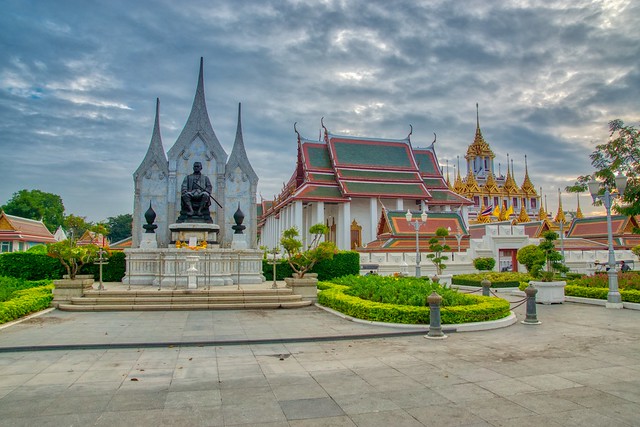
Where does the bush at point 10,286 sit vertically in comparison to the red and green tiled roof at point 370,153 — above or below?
below

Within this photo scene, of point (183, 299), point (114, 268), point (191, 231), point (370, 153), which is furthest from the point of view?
point (370, 153)

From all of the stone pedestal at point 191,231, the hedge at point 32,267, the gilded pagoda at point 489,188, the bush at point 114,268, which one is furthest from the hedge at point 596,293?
the gilded pagoda at point 489,188

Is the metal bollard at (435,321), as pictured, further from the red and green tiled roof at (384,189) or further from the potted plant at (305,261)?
the red and green tiled roof at (384,189)

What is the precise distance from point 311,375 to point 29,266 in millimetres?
17835

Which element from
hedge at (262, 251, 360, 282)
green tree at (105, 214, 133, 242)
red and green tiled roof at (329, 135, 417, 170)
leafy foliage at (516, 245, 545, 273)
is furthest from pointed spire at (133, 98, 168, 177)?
green tree at (105, 214, 133, 242)

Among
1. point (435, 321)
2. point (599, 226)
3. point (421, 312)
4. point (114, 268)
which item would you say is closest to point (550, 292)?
point (421, 312)

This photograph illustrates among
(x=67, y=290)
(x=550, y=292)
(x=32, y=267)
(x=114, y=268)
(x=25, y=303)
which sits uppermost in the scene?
(x=32, y=267)

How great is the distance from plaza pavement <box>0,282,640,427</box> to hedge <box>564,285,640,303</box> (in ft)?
13.9

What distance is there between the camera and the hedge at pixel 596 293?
15086 mm

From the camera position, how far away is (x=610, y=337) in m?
10.1

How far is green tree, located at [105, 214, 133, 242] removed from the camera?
88250 mm

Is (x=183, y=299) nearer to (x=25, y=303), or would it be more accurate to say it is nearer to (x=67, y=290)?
(x=67, y=290)

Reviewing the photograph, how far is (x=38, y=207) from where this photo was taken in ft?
216

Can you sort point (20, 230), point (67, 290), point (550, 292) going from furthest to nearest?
point (20, 230)
point (550, 292)
point (67, 290)
